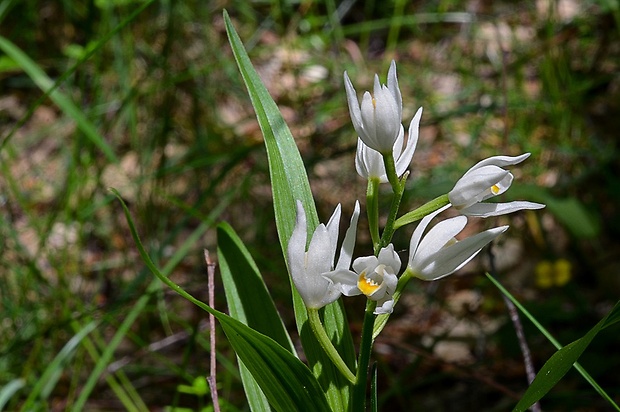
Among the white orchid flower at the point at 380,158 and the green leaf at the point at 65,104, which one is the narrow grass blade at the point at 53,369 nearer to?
the green leaf at the point at 65,104

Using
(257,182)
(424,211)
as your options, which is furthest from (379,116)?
(257,182)

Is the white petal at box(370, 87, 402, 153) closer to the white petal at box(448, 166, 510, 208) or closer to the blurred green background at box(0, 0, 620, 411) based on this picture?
the white petal at box(448, 166, 510, 208)

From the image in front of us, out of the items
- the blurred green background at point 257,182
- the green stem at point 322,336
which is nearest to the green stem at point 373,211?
the green stem at point 322,336

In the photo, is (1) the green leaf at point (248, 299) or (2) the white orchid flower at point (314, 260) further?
(1) the green leaf at point (248, 299)

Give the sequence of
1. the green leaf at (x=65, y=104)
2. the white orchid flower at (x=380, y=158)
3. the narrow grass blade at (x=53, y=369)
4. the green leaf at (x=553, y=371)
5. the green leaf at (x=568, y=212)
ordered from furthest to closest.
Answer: the green leaf at (x=568, y=212) < the green leaf at (x=65, y=104) < the narrow grass blade at (x=53, y=369) < the white orchid flower at (x=380, y=158) < the green leaf at (x=553, y=371)

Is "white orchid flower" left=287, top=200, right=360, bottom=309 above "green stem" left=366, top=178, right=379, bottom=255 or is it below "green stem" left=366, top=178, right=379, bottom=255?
below

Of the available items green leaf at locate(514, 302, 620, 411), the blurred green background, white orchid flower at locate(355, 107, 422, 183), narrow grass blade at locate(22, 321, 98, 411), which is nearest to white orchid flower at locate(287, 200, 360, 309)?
white orchid flower at locate(355, 107, 422, 183)

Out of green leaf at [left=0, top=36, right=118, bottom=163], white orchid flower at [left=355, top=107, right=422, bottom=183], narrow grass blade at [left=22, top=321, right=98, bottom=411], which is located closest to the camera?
white orchid flower at [left=355, top=107, right=422, bottom=183]

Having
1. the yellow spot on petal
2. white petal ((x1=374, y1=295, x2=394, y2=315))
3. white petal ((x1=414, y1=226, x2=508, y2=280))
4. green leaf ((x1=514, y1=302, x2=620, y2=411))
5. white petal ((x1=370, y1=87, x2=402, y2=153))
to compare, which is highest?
white petal ((x1=370, y1=87, x2=402, y2=153))
